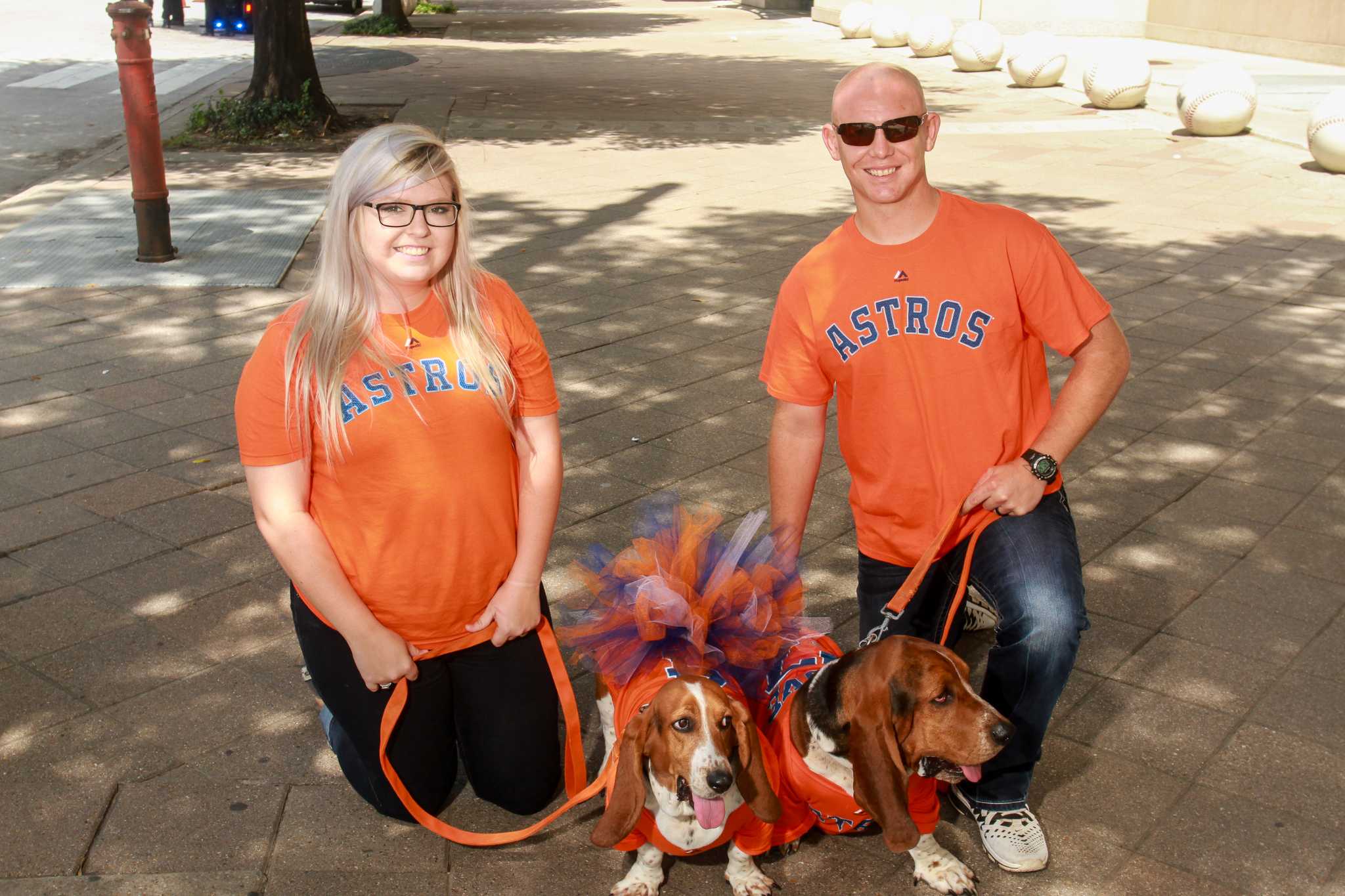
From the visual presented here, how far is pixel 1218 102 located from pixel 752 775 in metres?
14.6

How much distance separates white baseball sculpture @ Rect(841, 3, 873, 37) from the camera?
99.6ft

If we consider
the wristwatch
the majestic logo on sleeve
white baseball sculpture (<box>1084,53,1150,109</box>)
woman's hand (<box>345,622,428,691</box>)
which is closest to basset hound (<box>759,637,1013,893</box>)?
the wristwatch

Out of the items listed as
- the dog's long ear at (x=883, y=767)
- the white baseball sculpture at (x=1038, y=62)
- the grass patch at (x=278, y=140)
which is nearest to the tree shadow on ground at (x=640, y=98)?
the white baseball sculpture at (x=1038, y=62)

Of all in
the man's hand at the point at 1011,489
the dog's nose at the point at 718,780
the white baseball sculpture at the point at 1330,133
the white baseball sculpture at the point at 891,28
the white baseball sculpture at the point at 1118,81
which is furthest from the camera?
the white baseball sculpture at the point at 891,28

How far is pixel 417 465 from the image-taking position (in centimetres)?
336

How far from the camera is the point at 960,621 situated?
4.21 meters

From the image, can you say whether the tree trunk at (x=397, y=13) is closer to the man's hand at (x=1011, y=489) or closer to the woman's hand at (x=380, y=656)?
the woman's hand at (x=380, y=656)

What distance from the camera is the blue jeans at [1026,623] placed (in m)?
3.38

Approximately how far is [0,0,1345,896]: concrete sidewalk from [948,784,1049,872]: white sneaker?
47 millimetres

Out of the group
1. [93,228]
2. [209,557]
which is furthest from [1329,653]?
[93,228]

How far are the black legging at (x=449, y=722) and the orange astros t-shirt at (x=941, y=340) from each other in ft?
3.84

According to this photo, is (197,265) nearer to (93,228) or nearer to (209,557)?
(93,228)

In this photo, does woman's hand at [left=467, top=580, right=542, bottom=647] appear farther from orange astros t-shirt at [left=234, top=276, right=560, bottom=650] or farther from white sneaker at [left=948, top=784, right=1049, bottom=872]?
white sneaker at [left=948, top=784, right=1049, bottom=872]

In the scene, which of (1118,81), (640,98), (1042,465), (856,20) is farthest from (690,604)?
(856,20)
